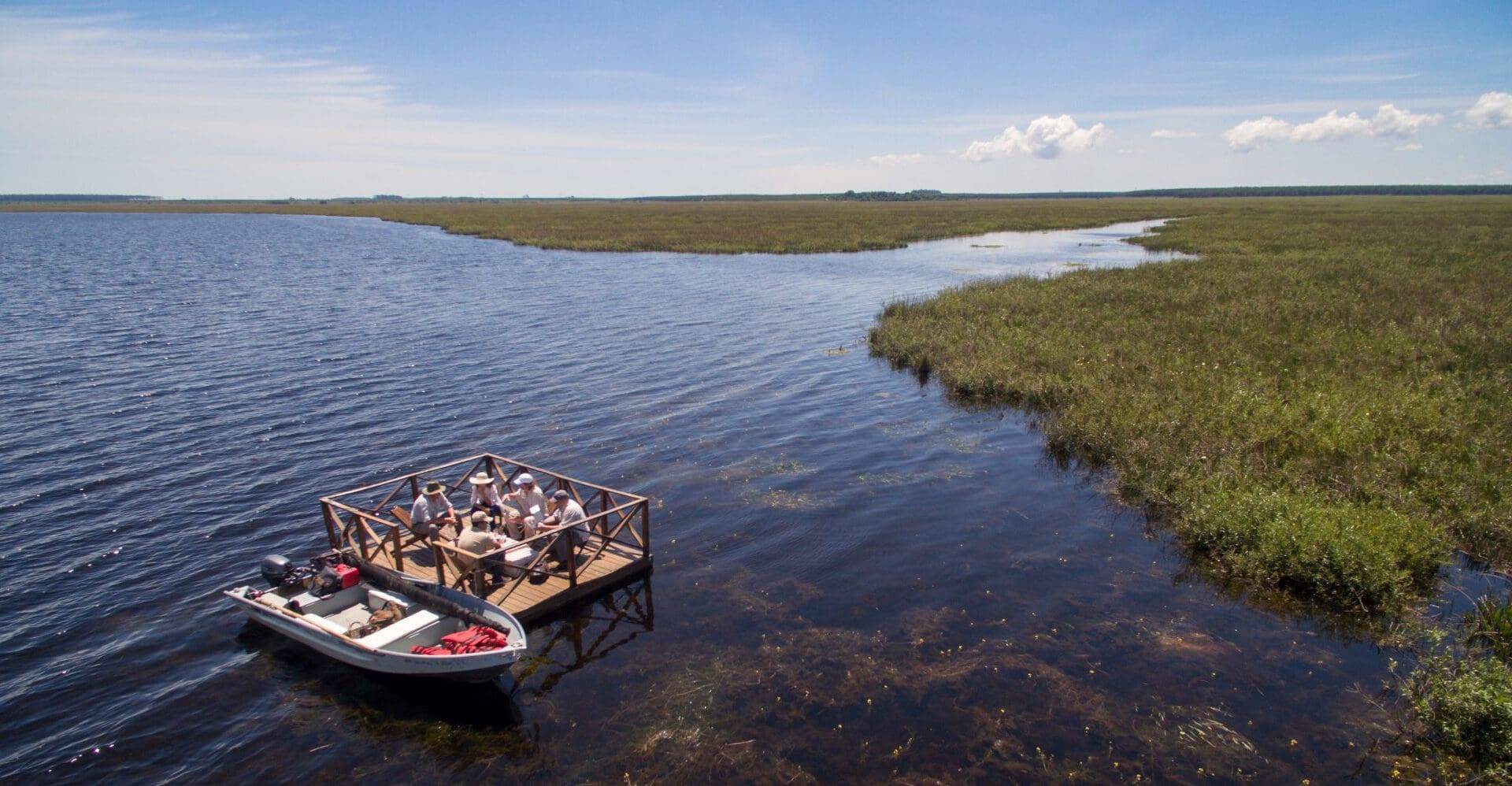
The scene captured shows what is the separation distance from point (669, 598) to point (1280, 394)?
21.7 m

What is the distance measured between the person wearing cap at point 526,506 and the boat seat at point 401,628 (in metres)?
2.83

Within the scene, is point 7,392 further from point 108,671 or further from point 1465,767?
point 1465,767

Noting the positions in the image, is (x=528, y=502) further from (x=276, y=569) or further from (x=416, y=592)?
(x=276, y=569)

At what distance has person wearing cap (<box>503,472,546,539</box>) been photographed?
17656 millimetres

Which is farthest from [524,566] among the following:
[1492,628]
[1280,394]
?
[1280,394]

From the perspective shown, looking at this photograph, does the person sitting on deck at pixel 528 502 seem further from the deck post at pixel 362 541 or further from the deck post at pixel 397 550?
the deck post at pixel 362 541

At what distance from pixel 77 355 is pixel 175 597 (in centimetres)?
2751

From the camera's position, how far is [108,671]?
14.8 meters

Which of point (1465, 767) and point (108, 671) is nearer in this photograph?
point (1465, 767)

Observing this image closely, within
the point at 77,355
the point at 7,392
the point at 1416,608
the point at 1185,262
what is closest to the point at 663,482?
the point at 1416,608

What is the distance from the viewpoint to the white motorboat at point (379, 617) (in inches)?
535

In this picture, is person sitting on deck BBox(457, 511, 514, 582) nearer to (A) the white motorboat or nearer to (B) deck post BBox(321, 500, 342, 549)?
(A) the white motorboat

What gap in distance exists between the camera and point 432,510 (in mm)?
17500

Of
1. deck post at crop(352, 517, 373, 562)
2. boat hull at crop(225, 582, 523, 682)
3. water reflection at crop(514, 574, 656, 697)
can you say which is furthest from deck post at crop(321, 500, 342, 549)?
water reflection at crop(514, 574, 656, 697)
